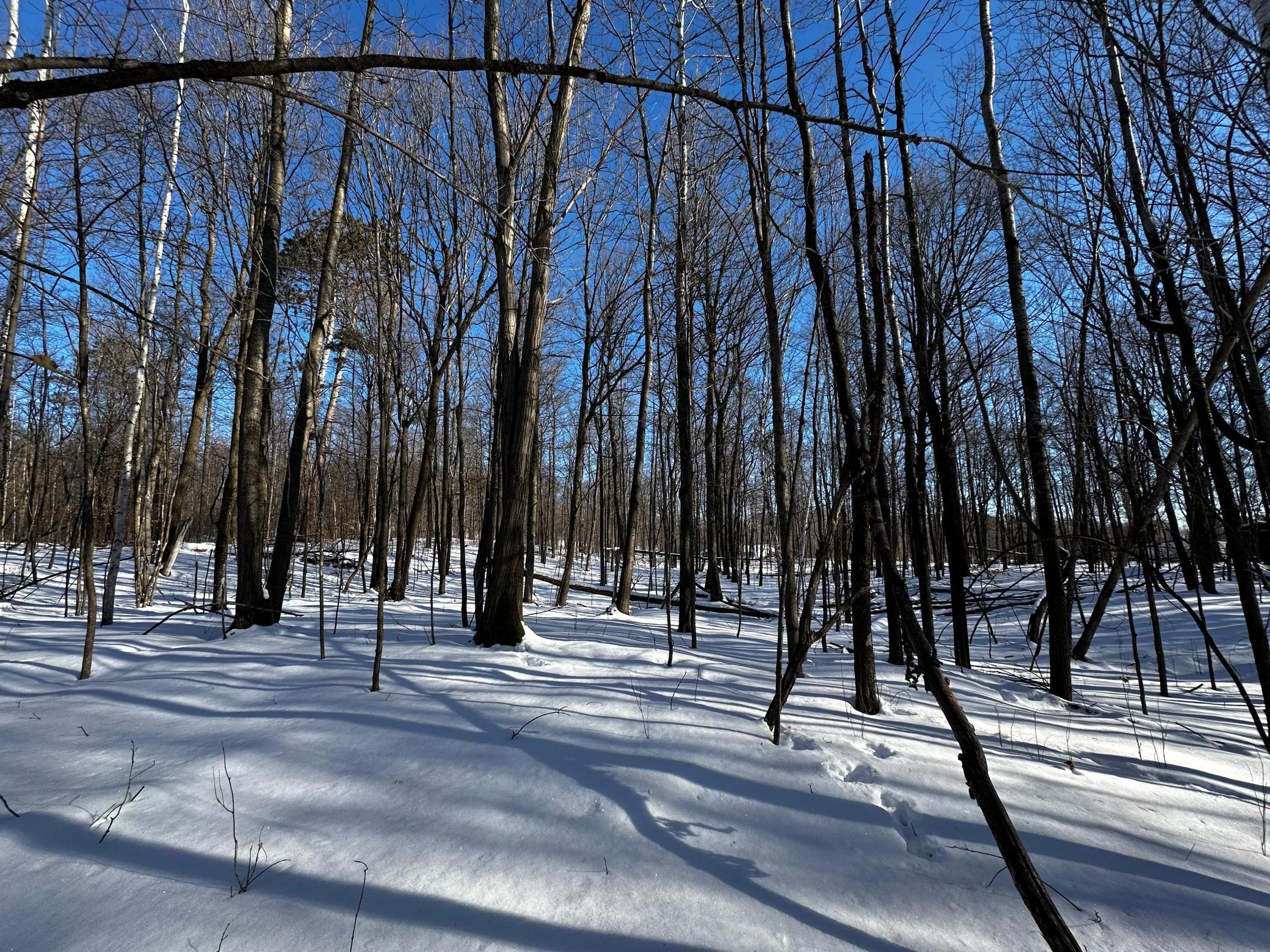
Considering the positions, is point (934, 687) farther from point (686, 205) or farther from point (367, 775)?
point (686, 205)

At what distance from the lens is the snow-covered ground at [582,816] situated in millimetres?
1744

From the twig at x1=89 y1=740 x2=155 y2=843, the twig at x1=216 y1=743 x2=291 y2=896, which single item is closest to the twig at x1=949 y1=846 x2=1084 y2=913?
the twig at x1=216 y1=743 x2=291 y2=896

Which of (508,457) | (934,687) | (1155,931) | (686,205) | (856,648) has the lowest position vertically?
(1155,931)

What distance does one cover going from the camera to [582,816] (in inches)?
91.4

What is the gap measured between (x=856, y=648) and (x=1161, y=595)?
12.1m

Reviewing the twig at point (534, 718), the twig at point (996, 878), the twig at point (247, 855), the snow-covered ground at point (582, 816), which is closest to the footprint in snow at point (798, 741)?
the snow-covered ground at point (582, 816)

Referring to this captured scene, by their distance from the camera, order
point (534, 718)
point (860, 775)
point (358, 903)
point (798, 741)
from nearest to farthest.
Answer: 1. point (358, 903)
2. point (860, 775)
3. point (798, 741)
4. point (534, 718)

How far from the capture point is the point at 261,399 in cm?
653

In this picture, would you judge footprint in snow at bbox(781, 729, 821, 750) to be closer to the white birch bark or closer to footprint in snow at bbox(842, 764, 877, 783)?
footprint in snow at bbox(842, 764, 877, 783)

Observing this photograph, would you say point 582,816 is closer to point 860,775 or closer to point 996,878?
point 860,775

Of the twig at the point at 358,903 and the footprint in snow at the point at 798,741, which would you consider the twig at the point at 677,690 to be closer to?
the footprint in snow at the point at 798,741

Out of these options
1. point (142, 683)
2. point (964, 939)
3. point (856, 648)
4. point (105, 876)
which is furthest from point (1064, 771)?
point (142, 683)

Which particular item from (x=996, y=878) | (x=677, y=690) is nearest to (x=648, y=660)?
(x=677, y=690)

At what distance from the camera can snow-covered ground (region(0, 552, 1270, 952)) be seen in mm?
1744
